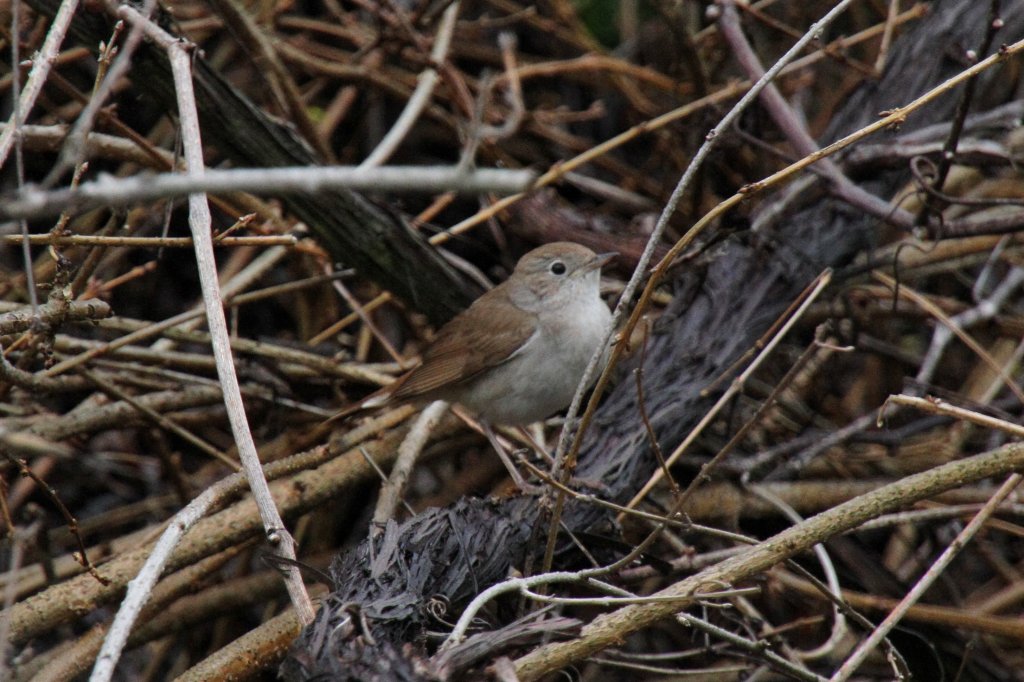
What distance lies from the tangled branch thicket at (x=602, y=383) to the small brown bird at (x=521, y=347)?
0.72ft

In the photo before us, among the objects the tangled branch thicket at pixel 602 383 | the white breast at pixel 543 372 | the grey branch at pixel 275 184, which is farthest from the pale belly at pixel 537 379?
the grey branch at pixel 275 184

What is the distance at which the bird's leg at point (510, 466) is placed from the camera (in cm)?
329

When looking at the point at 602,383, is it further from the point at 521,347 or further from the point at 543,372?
the point at 521,347

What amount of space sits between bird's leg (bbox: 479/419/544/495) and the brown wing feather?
10.2 inches

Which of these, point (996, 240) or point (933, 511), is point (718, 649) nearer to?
point (933, 511)

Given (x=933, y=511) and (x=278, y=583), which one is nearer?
(x=933, y=511)

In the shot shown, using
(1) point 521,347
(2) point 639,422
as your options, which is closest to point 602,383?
(2) point 639,422

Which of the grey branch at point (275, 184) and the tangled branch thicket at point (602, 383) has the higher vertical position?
the grey branch at point (275, 184)

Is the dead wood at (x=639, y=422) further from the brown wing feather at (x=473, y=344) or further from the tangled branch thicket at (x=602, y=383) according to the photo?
the brown wing feather at (x=473, y=344)

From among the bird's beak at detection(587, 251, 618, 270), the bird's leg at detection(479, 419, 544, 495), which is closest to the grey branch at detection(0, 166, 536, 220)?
the bird's leg at detection(479, 419, 544, 495)

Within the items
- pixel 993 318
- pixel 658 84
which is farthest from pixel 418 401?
pixel 993 318

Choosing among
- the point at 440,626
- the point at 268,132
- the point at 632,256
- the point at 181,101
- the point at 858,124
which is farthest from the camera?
the point at 632,256

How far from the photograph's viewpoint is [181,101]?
269cm

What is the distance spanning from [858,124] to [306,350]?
245 centimetres
